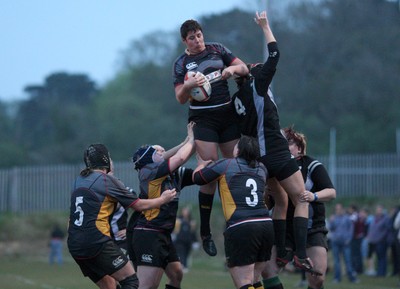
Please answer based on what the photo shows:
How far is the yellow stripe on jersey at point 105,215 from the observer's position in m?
11.2

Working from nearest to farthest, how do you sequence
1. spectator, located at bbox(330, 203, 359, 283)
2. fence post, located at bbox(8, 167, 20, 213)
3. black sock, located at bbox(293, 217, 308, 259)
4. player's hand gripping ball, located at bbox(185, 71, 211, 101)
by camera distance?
player's hand gripping ball, located at bbox(185, 71, 211, 101)
black sock, located at bbox(293, 217, 308, 259)
spectator, located at bbox(330, 203, 359, 283)
fence post, located at bbox(8, 167, 20, 213)

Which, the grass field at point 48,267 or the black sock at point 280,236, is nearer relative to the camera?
the black sock at point 280,236

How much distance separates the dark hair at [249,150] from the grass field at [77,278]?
1019cm

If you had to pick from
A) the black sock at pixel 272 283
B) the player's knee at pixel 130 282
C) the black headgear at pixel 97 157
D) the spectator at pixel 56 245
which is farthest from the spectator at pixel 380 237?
the black headgear at pixel 97 157

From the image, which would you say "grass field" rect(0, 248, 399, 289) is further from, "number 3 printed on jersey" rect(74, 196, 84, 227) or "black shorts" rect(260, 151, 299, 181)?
"black shorts" rect(260, 151, 299, 181)

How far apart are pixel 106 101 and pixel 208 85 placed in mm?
57309

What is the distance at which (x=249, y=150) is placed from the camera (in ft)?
36.3

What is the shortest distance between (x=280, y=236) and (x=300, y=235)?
388 mm

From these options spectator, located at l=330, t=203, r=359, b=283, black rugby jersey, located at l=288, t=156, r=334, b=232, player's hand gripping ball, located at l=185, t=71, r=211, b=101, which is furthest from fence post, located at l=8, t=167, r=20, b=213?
player's hand gripping ball, located at l=185, t=71, r=211, b=101

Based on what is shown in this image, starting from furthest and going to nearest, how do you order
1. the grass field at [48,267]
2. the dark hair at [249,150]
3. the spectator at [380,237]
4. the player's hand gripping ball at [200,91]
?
the spectator at [380,237], the grass field at [48,267], the dark hair at [249,150], the player's hand gripping ball at [200,91]

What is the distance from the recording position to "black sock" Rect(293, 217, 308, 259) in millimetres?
11672

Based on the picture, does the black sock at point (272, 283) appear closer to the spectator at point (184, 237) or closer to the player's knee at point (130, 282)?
the player's knee at point (130, 282)

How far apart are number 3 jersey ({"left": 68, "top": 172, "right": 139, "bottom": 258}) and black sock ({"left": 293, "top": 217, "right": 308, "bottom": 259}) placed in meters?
1.97

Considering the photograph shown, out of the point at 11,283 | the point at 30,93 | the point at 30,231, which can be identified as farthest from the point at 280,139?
the point at 30,93
